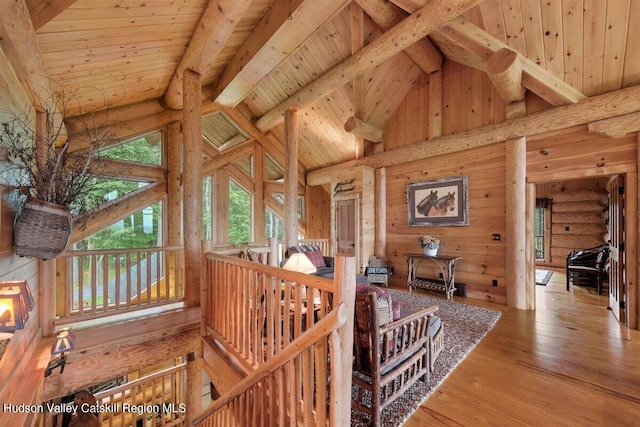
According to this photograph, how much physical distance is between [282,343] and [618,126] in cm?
461

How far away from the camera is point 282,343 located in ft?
6.13

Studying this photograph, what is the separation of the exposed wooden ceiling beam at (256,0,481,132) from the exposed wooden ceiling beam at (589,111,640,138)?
2.35 meters

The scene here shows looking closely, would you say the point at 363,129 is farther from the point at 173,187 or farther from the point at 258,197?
the point at 173,187

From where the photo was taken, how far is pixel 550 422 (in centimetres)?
174

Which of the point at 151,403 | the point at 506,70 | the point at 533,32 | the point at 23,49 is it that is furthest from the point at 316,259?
the point at 533,32

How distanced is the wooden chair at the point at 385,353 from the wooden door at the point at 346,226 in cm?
373

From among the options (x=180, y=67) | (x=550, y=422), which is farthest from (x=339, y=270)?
(x=180, y=67)

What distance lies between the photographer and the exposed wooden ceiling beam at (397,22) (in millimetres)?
3607

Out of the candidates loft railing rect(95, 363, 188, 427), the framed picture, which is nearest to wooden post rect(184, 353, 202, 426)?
loft railing rect(95, 363, 188, 427)

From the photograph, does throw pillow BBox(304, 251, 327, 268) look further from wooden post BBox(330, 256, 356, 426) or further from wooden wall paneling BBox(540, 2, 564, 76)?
wooden wall paneling BBox(540, 2, 564, 76)

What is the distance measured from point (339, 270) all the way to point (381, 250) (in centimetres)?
458

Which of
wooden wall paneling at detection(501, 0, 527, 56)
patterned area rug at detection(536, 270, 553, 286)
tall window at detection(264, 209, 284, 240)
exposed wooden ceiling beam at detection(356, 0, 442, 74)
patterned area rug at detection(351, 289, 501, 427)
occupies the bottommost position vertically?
patterned area rug at detection(536, 270, 553, 286)

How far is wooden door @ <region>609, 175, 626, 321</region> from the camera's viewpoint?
3359 mm

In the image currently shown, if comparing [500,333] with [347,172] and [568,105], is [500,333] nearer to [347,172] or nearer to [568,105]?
[568,105]
